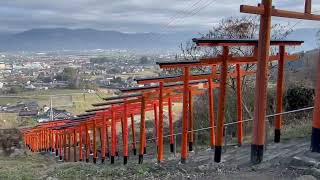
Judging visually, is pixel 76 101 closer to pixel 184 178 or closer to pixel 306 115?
pixel 306 115

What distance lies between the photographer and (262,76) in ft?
34.3

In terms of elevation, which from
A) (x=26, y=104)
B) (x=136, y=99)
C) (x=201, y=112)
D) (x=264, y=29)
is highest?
(x=264, y=29)

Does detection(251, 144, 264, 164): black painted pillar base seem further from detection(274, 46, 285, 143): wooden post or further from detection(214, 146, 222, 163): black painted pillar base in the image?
detection(274, 46, 285, 143): wooden post

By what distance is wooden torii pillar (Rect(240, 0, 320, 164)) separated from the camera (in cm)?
1025

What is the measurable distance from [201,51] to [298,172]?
1671 cm

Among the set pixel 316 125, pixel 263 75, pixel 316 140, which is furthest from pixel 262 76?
pixel 316 140

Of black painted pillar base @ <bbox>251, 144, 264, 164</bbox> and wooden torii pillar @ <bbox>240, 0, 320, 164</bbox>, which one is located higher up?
wooden torii pillar @ <bbox>240, 0, 320, 164</bbox>

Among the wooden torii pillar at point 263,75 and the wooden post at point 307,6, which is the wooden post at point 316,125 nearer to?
the wooden torii pillar at point 263,75

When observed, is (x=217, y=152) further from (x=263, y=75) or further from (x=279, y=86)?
(x=279, y=86)

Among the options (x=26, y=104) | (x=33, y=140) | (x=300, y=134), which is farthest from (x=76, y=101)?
(x=300, y=134)

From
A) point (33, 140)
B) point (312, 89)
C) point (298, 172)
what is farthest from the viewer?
point (33, 140)

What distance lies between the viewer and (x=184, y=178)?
1034 cm

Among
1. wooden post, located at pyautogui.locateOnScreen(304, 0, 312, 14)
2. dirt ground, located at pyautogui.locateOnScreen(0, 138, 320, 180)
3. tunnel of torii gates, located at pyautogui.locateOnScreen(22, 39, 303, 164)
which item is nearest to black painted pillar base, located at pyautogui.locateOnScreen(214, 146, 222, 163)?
tunnel of torii gates, located at pyautogui.locateOnScreen(22, 39, 303, 164)

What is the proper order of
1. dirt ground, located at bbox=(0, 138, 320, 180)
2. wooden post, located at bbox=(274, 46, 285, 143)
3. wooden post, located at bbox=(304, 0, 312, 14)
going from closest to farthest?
dirt ground, located at bbox=(0, 138, 320, 180)
wooden post, located at bbox=(304, 0, 312, 14)
wooden post, located at bbox=(274, 46, 285, 143)
